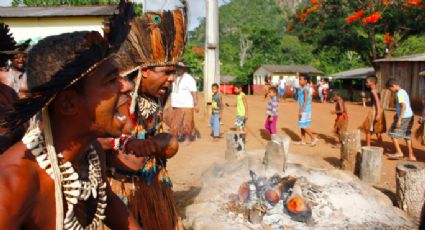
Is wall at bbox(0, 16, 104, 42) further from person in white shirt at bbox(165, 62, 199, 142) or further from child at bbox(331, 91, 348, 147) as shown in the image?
child at bbox(331, 91, 348, 147)

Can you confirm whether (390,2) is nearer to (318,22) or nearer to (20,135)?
(318,22)

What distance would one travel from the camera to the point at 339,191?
5.57m

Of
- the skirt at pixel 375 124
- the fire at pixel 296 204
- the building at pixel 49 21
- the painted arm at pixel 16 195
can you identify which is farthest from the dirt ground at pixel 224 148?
the building at pixel 49 21

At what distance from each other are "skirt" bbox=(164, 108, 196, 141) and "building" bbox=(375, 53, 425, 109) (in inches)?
536

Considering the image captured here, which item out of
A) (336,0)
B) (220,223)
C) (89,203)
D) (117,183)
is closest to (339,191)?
(220,223)

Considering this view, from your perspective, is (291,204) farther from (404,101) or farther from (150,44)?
(404,101)

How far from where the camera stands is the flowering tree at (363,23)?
2133cm

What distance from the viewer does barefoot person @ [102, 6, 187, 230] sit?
277cm

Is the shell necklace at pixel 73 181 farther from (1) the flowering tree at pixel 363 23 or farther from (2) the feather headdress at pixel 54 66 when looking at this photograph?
(1) the flowering tree at pixel 363 23

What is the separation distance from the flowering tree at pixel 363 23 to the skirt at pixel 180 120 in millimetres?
14293

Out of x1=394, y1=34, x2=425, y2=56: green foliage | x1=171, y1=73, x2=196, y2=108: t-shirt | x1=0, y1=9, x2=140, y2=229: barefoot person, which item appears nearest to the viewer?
x1=0, y1=9, x2=140, y2=229: barefoot person

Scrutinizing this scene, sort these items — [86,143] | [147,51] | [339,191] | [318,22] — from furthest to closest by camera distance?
[318,22] → [339,191] → [147,51] → [86,143]

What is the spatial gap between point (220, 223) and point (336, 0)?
23.0 m

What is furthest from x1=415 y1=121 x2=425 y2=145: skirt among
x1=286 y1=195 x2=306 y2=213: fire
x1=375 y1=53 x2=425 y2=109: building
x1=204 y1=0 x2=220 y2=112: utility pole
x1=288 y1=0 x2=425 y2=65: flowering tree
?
x1=288 y1=0 x2=425 y2=65: flowering tree
